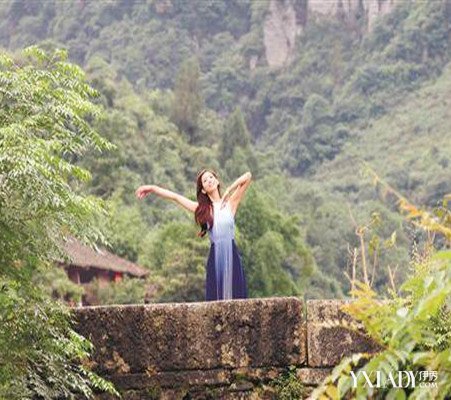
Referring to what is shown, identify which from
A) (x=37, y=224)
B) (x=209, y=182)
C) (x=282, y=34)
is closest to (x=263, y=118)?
(x=282, y=34)

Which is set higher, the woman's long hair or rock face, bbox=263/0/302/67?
rock face, bbox=263/0/302/67

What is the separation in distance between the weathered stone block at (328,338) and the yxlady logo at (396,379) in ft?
5.91

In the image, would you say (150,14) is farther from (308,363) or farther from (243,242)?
(308,363)

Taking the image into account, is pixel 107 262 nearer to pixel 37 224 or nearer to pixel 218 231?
pixel 218 231

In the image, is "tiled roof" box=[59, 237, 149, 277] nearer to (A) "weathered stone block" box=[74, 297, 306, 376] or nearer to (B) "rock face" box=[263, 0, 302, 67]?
(A) "weathered stone block" box=[74, 297, 306, 376]

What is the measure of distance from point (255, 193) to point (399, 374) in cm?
5527

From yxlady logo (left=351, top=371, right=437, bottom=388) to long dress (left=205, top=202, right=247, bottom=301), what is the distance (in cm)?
268

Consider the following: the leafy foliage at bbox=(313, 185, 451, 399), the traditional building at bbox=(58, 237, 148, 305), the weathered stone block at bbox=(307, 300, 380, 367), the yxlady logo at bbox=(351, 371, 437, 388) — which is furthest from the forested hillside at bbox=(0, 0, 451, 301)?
the leafy foliage at bbox=(313, 185, 451, 399)

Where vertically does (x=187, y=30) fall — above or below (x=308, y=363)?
above

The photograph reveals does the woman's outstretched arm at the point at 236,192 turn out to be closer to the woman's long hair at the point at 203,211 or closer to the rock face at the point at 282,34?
the woman's long hair at the point at 203,211

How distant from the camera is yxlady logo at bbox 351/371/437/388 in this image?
171 inches

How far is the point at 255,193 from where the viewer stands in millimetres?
59969

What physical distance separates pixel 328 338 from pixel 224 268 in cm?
94

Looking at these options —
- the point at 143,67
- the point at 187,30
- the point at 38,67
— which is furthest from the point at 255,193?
the point at 187,30
